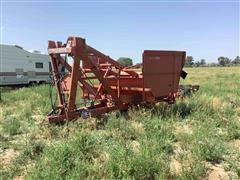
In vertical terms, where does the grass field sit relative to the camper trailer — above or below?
below

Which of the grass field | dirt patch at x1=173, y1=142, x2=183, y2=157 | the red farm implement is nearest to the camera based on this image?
the grass field

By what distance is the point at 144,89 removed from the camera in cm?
823

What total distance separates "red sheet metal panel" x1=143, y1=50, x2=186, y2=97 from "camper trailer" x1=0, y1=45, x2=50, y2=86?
55.8ft

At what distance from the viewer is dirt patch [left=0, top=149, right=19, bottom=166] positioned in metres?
5.11

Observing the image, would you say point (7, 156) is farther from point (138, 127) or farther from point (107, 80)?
point (107, 80)

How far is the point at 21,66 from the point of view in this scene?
967 inches

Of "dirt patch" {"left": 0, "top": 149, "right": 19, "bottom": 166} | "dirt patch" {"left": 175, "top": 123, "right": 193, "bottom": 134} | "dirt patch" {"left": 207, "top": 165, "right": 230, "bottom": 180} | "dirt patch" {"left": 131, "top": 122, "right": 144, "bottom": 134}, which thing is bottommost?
"dirt patch" {"left": 0, "top": 149, "right": 19, "bottom": 166}

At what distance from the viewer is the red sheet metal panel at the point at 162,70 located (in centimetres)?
804

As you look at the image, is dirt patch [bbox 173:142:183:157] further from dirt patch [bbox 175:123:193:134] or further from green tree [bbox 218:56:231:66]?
green tree [bbox 218:56:231:66]

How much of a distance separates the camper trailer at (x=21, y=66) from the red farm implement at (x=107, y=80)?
608 inches

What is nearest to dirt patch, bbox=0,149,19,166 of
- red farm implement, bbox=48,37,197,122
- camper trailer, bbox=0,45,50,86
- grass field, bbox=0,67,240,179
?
grass field, bbox=0,67,240,179

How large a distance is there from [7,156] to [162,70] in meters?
4.43

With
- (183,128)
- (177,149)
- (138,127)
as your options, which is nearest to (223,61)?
(183,128)

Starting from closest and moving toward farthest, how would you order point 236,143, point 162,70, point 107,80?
1. point 236,143
2. point 162,70
3. point 107,80
